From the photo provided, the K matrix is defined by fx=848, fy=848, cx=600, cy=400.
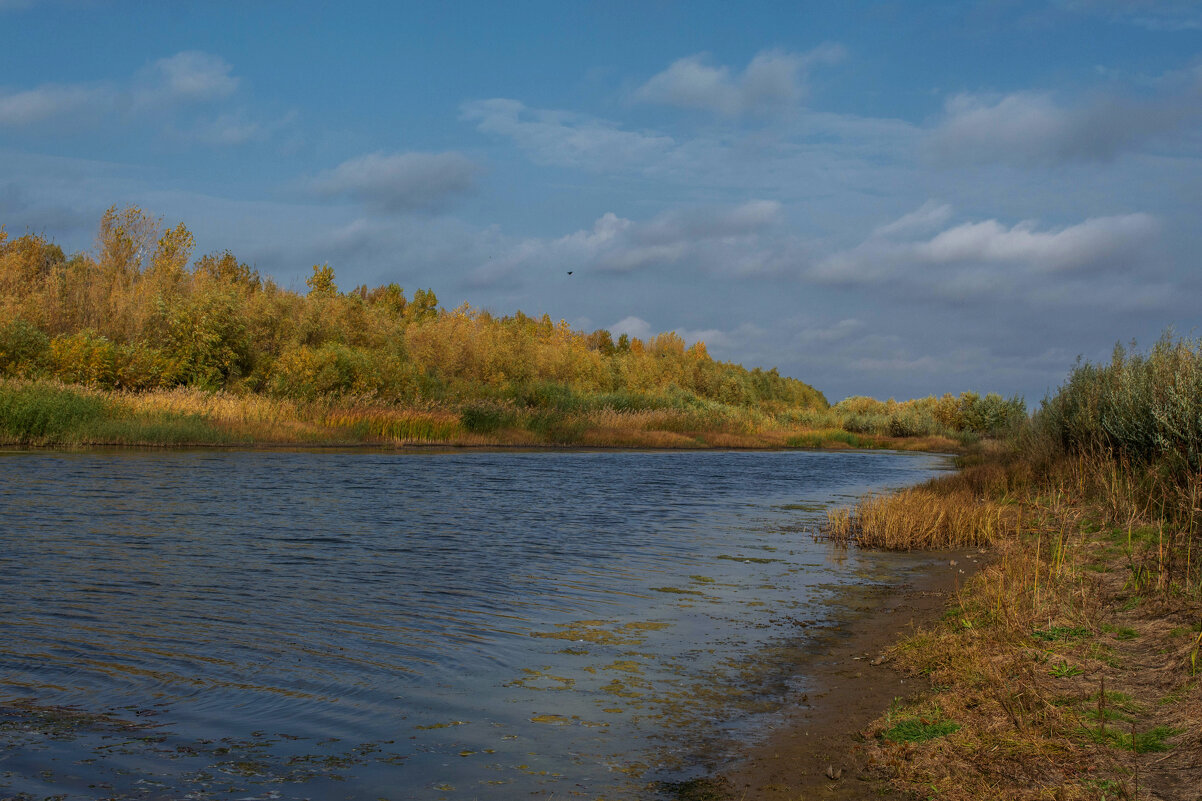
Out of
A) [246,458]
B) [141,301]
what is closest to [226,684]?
[246,458]

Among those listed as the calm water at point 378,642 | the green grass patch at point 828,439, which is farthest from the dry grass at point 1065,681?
the green grass patch at point 828,439

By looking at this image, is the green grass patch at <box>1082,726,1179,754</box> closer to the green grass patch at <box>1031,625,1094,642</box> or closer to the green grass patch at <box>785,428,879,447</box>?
the green grass patch at <box>1031,625,1094,642</box>

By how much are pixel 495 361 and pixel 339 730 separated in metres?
70.6

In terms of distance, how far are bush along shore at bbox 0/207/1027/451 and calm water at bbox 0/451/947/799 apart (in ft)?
63.0

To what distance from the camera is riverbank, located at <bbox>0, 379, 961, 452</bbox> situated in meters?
32.2

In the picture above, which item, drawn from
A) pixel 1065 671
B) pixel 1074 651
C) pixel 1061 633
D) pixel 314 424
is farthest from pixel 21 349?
pixel 1065 671

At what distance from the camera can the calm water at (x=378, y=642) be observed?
208 inches

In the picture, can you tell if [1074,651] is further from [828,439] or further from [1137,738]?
[828,439]

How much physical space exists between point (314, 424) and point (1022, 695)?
39848mm

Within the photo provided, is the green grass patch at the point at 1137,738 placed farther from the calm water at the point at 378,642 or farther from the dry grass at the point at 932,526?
the dry grass at the point at 932,526

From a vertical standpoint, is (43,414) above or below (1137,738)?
above

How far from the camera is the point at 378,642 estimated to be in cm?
828

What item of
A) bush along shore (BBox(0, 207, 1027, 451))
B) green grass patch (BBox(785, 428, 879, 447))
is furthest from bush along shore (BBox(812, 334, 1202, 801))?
green grass patch (BBox(785, 428, 879, 447))

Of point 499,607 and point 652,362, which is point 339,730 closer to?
point 499,607
